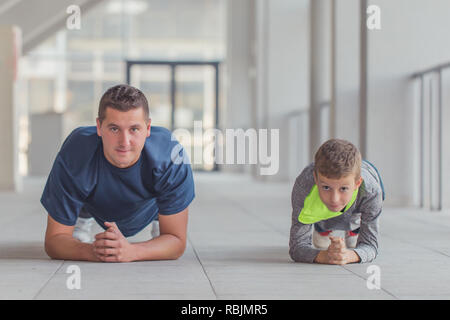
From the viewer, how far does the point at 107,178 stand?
2811 mm

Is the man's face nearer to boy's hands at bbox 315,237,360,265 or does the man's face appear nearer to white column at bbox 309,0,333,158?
boy's hands at bbox 315,237,360,265

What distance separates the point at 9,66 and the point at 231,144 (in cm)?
493

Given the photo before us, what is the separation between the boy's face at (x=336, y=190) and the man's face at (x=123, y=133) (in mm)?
675

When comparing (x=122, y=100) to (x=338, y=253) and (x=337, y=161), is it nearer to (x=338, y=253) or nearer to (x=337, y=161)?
(x=337, y=161)

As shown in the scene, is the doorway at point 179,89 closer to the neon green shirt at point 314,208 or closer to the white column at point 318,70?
the white column at point 318,70

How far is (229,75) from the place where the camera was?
16469 millimetres

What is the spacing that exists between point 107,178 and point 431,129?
395cm

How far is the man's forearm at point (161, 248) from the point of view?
9.19ft

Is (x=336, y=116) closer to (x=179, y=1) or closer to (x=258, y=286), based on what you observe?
(x=258, y=286)

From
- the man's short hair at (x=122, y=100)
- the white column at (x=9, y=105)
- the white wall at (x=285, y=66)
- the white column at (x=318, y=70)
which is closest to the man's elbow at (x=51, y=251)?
the man's short hair at (x=122, y=100)

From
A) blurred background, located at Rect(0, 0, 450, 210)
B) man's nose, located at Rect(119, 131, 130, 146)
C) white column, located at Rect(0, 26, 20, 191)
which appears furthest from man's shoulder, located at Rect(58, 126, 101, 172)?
white column, located at Rect(0, 26, 20, 191)

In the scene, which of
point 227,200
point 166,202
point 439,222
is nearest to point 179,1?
point 227,200

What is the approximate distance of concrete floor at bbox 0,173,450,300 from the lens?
2.21 metres

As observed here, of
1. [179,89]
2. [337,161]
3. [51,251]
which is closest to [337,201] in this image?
[337,161]
